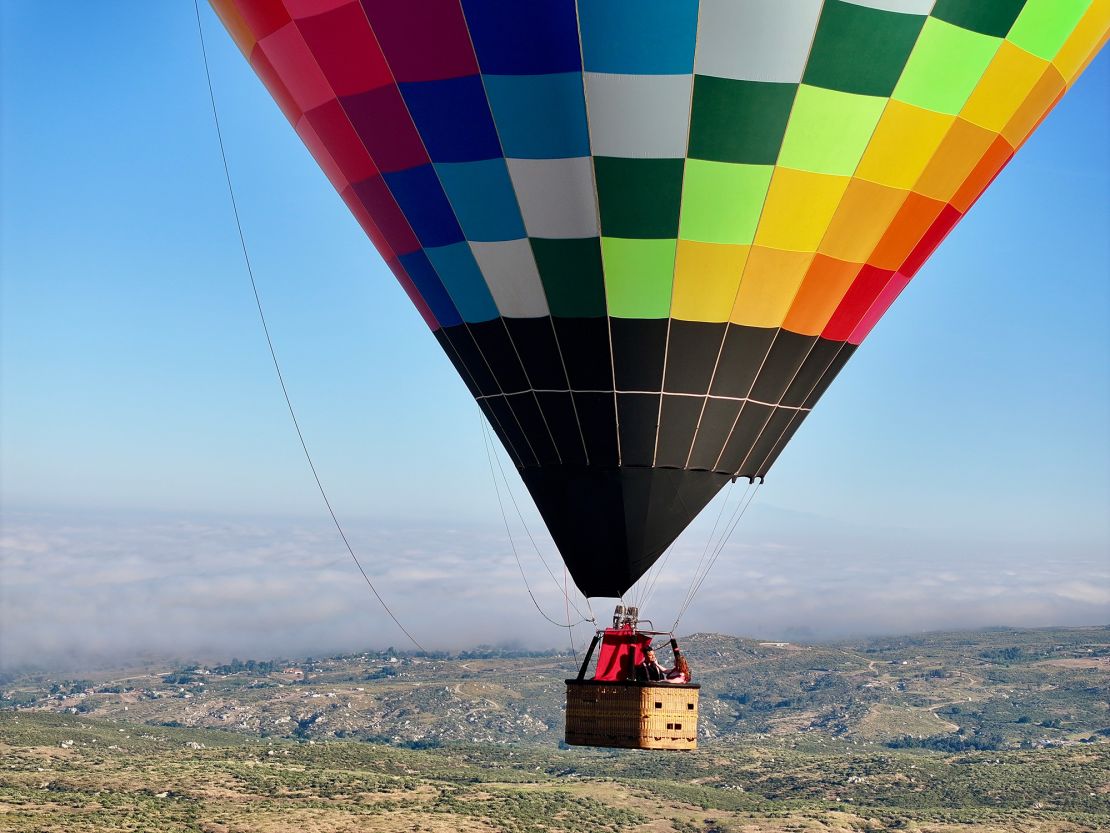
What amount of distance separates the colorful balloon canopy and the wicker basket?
1758 mm

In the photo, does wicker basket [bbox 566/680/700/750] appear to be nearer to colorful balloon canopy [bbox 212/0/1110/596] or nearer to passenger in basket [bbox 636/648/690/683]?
passenger in basket [bbox 636/648/690/683]

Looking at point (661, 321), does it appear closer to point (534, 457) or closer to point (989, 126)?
point (534, 457)

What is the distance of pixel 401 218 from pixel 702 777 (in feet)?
408

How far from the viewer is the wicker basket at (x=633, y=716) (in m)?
18.5

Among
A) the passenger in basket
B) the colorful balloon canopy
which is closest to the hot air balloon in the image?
the colorful balloon canopy

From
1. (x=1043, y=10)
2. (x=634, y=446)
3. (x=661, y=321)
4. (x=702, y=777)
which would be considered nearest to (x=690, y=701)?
(x=634, y=446)

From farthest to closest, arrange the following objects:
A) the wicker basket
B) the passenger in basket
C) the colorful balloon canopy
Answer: the passenger in basket < the wicker basket < the colorful balloon canopy

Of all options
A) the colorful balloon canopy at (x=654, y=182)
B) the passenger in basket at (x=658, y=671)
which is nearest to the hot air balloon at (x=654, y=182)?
the colorful balloon canopy at (x=654, y=182)

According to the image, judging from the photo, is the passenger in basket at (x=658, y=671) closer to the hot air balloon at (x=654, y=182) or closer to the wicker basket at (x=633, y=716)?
the wicker basket at (x=633, y=716)

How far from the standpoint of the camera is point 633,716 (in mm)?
18516

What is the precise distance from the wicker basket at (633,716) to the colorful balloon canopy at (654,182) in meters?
1.76

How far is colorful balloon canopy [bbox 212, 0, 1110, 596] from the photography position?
18.1 m

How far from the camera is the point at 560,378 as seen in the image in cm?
1956

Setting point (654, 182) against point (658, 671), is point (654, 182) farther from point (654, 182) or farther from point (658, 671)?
point (658, 671)
